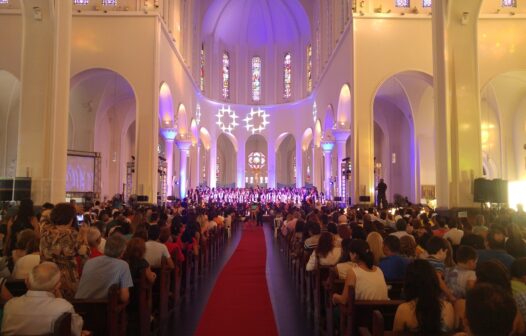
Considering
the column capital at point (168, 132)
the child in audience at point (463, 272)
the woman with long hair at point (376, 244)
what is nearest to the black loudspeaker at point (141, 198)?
the column capital at point (168, 132)

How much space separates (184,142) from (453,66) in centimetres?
2070

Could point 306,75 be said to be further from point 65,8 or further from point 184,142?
point 65,8

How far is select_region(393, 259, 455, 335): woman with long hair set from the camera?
11.5 feet

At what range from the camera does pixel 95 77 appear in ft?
79.6

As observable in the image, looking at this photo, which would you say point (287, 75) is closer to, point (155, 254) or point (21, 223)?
point (21, 223)

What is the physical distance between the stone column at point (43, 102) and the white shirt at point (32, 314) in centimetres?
1005

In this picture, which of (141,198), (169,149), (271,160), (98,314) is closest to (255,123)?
(271,160)

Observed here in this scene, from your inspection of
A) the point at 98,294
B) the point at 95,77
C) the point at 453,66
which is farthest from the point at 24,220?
the point at 95,77

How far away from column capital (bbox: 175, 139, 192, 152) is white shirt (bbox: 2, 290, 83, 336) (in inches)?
1113

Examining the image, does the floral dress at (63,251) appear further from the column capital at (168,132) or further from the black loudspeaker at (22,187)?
the column capital at (168,132)

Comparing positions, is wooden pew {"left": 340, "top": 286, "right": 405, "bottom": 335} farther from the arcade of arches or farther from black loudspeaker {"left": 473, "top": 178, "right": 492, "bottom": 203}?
the arcade of arches

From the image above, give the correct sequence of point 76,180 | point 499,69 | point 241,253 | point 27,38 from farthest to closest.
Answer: point 76,180 < point 499,69 < point 241,253 < point 27,38

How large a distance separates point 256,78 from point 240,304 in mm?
35166

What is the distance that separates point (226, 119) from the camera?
40312 mm
